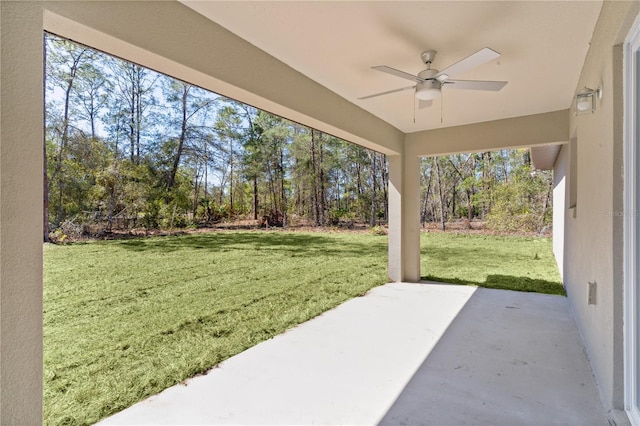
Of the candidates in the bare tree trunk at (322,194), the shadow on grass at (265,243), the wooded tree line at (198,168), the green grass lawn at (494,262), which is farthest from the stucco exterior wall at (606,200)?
the bare tree trunk at (322,194)

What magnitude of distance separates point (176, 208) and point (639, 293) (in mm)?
7072

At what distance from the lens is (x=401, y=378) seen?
2.22 m

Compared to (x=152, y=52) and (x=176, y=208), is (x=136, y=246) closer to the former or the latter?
(x=176, y=208)

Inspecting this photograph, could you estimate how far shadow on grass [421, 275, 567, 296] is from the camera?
4613mm

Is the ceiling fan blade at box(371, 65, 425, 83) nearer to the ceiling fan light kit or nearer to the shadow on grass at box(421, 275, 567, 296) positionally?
the ceiling fan light kit

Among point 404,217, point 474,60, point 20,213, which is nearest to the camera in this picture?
point 20,213

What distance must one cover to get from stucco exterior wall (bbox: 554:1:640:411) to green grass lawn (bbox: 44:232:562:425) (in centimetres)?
241

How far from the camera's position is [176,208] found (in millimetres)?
6891

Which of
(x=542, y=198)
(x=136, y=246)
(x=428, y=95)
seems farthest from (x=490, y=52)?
(x=542, y=198)

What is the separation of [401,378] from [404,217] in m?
3.20

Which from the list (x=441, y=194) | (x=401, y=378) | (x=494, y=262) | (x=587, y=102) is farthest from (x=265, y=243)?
(x=441, y=194)

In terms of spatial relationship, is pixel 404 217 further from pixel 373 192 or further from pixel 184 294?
pixel 373 192

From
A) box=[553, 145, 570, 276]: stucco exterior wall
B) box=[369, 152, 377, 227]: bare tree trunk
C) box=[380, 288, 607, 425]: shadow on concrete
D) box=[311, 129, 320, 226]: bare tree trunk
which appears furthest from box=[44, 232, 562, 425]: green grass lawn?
box=[369, 152, 377, 227]: bare tree trunk

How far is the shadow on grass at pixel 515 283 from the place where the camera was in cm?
461
